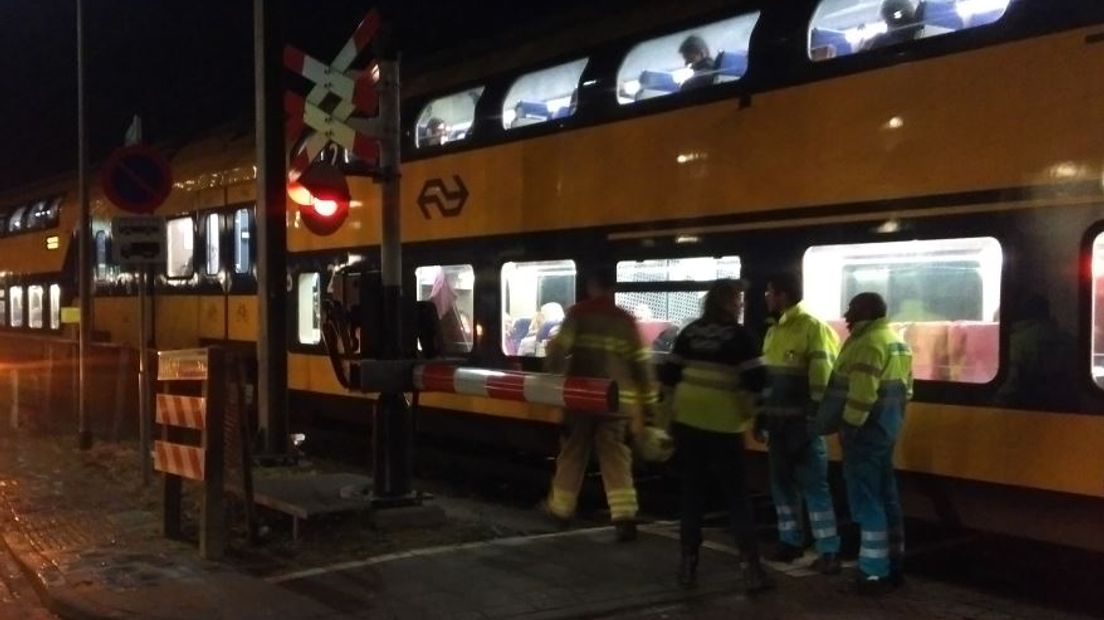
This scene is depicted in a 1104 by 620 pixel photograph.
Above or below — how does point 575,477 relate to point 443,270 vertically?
below

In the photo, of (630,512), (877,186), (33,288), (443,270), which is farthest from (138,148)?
(33,288)

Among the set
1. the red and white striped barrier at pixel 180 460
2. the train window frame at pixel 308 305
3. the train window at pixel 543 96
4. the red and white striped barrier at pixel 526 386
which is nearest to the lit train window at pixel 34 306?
the train window frame at pixel 308 305

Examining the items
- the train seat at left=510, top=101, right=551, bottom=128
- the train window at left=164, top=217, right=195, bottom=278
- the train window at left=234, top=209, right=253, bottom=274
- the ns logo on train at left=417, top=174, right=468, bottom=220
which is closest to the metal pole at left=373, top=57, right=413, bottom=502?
the train seat at left=510, top=101, right=551, bottom=128

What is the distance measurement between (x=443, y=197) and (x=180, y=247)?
6.30 metres

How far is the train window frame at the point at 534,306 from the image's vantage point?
9.25m

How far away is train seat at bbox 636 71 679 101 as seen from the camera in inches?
326

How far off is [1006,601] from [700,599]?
5.47 feet

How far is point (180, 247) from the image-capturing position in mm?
15492

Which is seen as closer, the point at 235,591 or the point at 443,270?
the point at 235,591

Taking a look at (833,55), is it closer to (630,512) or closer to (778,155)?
(778,155)

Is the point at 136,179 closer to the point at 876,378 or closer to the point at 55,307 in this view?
the point at 876,378

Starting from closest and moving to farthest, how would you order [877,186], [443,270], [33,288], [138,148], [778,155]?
[877,186], [778,155], [138,148], [443,270], [33,288]

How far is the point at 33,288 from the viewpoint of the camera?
22.2 meters

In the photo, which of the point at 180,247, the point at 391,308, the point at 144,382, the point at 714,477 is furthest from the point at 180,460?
the point at 180,247
